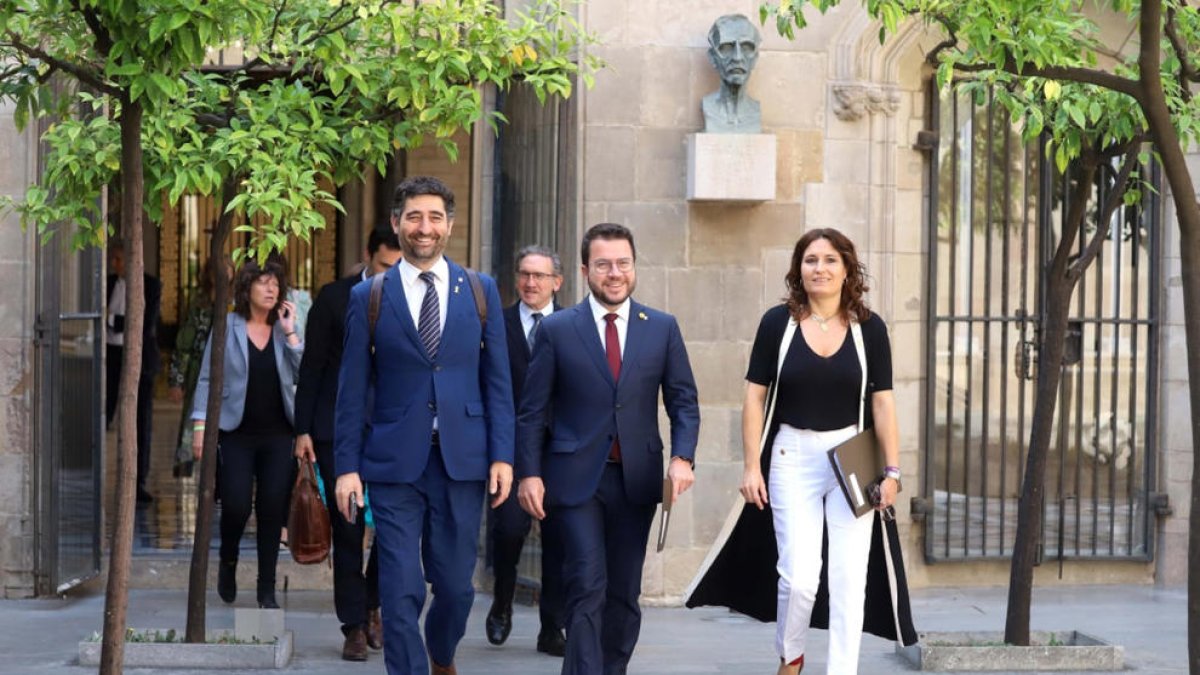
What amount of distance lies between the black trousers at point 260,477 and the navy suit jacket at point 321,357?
1.10m

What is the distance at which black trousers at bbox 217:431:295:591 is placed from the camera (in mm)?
10180

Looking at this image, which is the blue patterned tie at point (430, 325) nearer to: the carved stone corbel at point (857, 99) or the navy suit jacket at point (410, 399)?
the navy suit jacket at point (410, 399)

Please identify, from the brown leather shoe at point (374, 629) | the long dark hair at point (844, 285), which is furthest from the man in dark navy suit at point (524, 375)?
the long dark hair at point (844, 285)

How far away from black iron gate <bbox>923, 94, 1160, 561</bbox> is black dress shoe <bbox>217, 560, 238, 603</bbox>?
13.2 feet

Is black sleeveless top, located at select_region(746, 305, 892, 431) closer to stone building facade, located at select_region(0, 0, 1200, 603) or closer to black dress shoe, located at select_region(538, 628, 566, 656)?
black dress shoe, located at select_region(538, 628, 566, 656)

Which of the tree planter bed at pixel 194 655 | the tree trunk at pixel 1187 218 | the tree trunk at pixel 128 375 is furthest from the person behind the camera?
the tree planter bed at pixel 194 655

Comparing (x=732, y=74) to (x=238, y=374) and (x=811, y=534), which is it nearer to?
(x=238, y=374)

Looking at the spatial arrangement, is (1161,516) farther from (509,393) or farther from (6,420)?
(6,420)

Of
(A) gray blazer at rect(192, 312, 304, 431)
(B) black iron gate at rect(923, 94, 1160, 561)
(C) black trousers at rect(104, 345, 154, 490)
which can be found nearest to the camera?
(A) gray blazer at rect(192, 312, 304, 431)

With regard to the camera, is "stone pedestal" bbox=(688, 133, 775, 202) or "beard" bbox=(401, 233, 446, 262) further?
"stone pedestal" bbox=(688, 133, 775, 202)

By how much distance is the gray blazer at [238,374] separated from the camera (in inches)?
398

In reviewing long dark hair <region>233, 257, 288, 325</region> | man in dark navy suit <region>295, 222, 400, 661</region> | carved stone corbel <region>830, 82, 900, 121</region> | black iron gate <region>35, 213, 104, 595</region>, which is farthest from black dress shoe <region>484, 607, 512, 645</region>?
carved stone corbel <region>830, 82, 900, 121</region>

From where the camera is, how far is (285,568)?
1188cm

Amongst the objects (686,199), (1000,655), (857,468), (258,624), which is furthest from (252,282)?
(1000,655)
